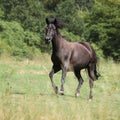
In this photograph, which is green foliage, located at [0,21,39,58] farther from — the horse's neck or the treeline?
the horse's neck

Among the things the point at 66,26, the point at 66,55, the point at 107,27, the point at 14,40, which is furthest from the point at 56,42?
the point at 66,26

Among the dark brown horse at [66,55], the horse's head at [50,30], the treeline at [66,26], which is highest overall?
the horse's head at [50,30]

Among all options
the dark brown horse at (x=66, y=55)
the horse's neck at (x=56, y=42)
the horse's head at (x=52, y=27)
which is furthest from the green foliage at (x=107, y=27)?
the horse's head at (x=52, y=27)

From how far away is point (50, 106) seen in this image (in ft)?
26.8

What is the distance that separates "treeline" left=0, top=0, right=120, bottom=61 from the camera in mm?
37125

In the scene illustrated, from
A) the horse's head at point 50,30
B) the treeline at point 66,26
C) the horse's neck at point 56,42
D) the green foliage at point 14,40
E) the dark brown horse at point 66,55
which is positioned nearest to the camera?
the horse's head at point 50,30

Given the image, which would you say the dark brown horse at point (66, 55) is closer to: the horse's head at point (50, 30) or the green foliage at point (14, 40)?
the horse's head at point (50, 30)

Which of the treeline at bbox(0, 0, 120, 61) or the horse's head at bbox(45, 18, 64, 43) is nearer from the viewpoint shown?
the horse's head at bbox(45, 18, 64, 43)

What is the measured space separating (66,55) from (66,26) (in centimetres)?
2784

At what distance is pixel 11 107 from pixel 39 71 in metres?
12.8

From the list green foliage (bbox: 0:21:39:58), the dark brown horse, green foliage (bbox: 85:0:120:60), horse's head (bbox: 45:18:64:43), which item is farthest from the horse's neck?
green foliage (bbox: 85:0:120:60)

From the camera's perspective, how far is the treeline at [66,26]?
37.1 m

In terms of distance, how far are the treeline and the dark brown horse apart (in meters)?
19.5

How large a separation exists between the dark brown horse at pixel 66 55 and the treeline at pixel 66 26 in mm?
19470
